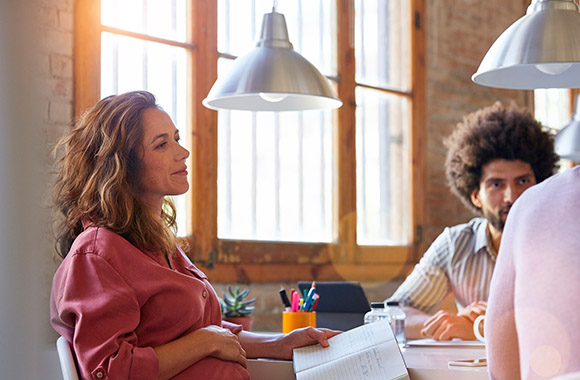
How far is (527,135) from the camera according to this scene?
11.7 feet

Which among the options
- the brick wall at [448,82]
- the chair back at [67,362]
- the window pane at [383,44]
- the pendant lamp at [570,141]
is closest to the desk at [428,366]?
the chair back at [67,362]

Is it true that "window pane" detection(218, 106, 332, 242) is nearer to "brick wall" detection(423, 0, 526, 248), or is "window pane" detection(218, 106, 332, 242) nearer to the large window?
the large window

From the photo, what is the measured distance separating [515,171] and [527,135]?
253 millimetres

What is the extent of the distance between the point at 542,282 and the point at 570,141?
320 centimetres

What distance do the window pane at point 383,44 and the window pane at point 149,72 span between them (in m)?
1.44

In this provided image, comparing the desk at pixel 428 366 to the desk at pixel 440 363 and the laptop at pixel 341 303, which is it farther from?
the laptop at pixel 341 303

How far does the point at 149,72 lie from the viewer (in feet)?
11.6

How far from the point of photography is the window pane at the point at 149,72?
3.35 m

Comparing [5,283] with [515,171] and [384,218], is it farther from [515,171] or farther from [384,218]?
[384,218]

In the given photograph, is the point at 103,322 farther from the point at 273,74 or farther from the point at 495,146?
the point at 495,146

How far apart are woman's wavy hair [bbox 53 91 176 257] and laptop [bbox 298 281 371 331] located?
0.65 m

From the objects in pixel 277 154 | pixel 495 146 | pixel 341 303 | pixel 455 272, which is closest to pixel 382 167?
pixel 277 154

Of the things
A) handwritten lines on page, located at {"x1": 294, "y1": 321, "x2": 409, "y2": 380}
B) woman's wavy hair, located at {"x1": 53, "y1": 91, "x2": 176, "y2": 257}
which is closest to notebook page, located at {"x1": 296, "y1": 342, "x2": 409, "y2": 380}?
handwritten lines on page, located at {"x1": 294, "y1": 321, "x2": 409, "y2": 380}

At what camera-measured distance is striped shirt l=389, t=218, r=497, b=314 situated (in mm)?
3252
